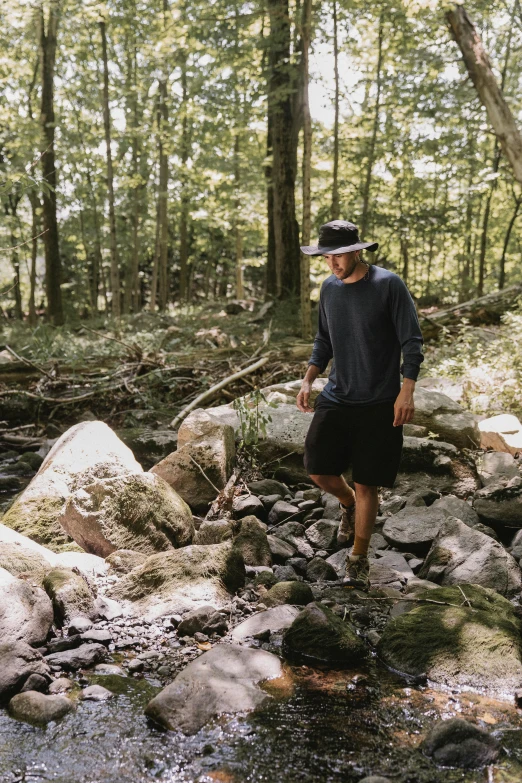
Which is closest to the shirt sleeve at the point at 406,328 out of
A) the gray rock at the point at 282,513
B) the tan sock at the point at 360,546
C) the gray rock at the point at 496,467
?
the tan sock at the point at 360,546

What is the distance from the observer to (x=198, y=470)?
6180mm

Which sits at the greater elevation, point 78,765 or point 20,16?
point 20,16

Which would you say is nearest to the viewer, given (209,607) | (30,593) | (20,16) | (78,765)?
(78,765)

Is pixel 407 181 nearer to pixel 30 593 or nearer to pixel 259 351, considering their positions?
pixel 259 351

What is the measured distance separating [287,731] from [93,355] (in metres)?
9.58

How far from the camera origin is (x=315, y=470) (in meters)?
4.56

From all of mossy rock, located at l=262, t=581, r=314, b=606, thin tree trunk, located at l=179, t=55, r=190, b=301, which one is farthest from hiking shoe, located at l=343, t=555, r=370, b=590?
thin tree trunk, located at l=179, t=55, r=190, b=301

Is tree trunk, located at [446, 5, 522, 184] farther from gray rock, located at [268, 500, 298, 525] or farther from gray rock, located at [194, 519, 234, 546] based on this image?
gray rock, located at [194, 519, 234, 546]

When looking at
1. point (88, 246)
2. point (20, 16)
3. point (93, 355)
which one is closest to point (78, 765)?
point (93, 355)

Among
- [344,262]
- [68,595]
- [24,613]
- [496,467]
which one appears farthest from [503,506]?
[24,613]

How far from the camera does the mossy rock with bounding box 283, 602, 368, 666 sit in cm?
354

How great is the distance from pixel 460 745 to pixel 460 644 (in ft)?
2.71

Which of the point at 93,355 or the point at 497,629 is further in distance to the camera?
the point at 93,355

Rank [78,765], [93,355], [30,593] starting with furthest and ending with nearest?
[93,355] → [30,593] → [78,765]
